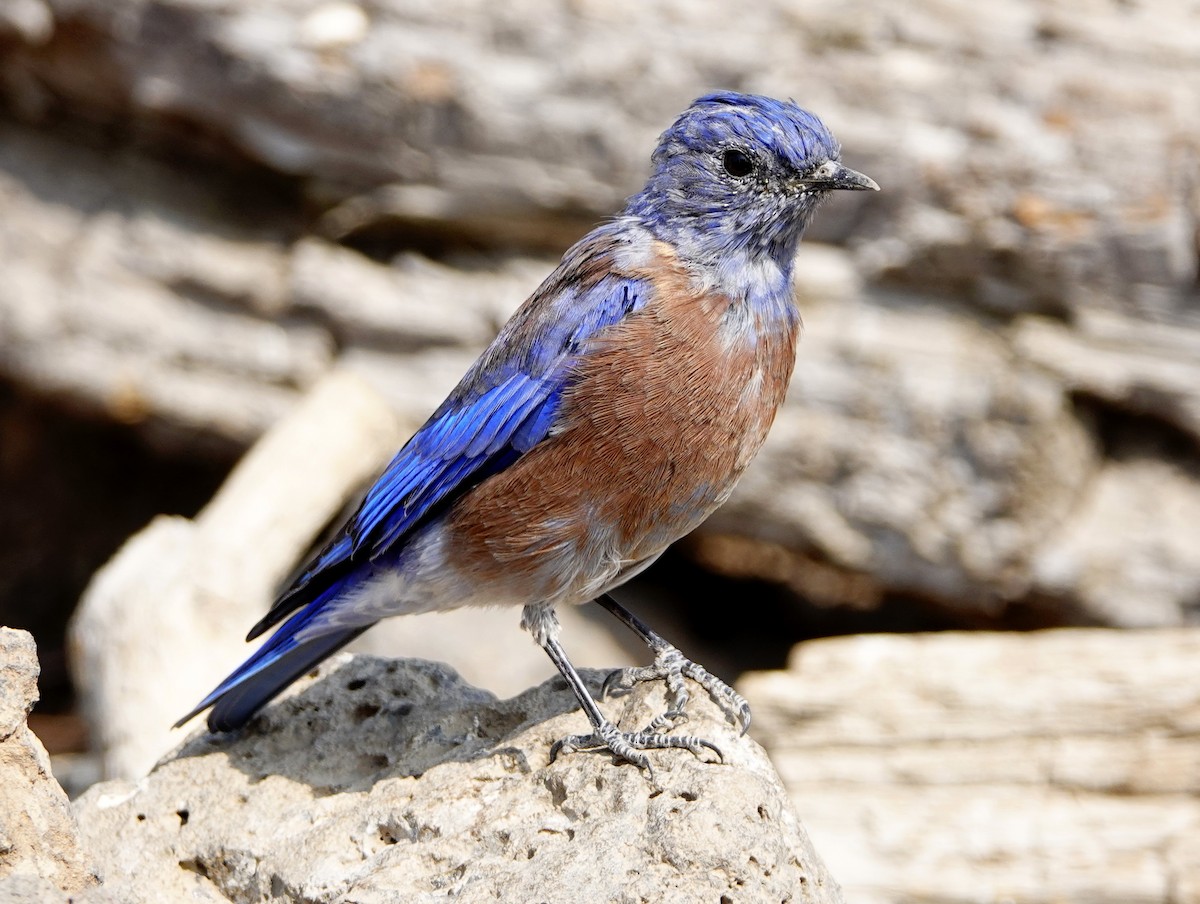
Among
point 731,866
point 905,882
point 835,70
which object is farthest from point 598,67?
point 731,866

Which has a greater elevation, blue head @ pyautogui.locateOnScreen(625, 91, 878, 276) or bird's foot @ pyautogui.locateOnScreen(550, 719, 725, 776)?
blue head @ pyautogui.locateOnScreen(625, 91, 878, 276)

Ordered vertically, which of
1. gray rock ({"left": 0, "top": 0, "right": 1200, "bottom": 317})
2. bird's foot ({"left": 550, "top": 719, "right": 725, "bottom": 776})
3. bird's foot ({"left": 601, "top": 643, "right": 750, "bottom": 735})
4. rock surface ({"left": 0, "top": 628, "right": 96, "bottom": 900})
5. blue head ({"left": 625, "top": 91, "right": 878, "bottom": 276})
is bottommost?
rock surface ({"left": 0, "top": 628, "right": 96, "bottom": 900})

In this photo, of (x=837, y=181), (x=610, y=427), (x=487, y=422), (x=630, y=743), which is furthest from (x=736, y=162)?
(x=630, y=743)

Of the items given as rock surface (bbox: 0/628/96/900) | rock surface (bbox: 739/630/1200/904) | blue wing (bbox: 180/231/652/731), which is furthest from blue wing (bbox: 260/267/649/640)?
rock surface (bbox: 739/630/1200/904)

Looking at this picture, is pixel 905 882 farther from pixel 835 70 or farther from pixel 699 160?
pixel 835 70

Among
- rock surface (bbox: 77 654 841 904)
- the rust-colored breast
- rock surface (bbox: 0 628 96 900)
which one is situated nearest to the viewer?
rock surface (bbox: 0 628 96 900)

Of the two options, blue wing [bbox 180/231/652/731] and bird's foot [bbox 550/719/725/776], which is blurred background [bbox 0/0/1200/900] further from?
bird's foot [bbox 550/719/725/776]

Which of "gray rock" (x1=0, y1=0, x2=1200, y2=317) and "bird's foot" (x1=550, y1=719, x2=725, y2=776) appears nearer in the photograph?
"bird's foot" (x1=550, y1=719, x2=725, y2=776)
